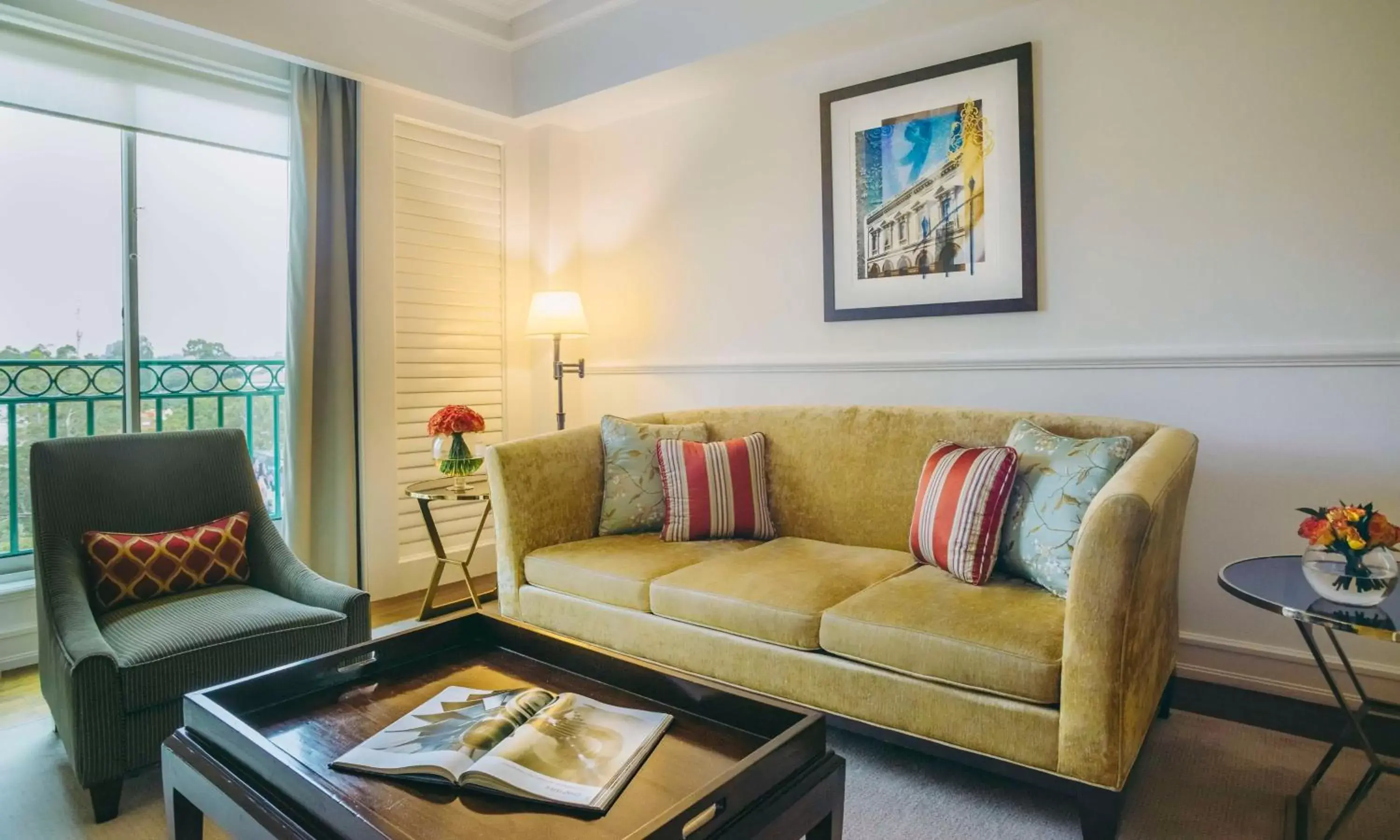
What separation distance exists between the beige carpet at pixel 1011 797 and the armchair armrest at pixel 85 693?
13cm

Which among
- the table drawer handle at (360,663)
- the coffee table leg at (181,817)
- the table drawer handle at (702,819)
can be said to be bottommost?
the coffee table leg at (181,817)

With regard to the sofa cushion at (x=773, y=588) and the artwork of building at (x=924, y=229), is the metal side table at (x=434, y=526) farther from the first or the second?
the artwork of building at (x=924, y=229)

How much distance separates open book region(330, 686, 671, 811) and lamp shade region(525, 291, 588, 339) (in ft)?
7.44

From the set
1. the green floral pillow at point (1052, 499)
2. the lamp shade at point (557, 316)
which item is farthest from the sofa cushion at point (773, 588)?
the lamp shade at point (557, 316)

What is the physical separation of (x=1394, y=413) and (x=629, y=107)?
312 centimetres

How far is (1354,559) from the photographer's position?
5.28 feet

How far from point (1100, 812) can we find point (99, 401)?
3.61 meters

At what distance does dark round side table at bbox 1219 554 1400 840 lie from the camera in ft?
4.91

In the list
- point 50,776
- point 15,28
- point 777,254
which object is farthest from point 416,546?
point 15,28

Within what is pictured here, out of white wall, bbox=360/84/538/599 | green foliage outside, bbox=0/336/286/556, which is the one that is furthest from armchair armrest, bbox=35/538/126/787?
white wall, bbox=360/84/538/599

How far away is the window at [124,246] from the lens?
2.84 m

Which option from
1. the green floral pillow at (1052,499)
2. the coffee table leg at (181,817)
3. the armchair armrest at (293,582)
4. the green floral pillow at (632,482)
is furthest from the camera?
the green floral pillow at (632,482)

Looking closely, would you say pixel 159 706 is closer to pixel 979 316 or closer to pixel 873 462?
pixel 873 462

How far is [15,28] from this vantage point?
2.66 m
